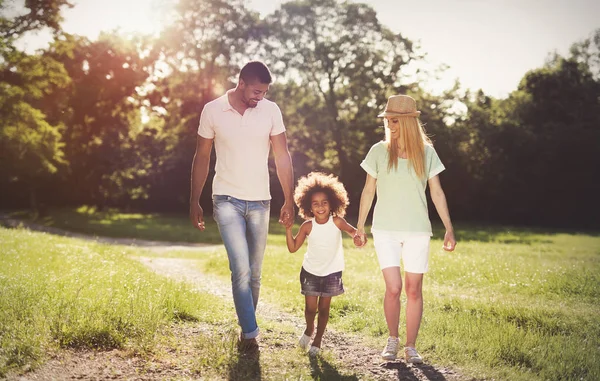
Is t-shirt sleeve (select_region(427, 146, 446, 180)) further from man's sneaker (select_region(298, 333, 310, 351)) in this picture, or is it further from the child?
man's sneaker (select_region(298, 333, 310, 351))

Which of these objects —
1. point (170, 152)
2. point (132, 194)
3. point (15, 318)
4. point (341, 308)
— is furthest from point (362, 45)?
point (15, 318)

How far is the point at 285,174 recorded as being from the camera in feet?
19.0

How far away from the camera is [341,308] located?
7898 mm

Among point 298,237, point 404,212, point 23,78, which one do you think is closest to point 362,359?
point 298,237

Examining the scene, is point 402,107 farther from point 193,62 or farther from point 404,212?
point 193,62

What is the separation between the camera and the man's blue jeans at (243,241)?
536 cm

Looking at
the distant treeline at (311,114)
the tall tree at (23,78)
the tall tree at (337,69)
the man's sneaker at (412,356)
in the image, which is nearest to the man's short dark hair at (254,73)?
the man's sneaker at (412,356)

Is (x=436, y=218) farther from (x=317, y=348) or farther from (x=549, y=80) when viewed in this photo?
(x=317, y=348)

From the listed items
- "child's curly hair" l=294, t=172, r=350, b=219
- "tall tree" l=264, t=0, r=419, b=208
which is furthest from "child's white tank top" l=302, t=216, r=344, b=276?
"tall tree" l=264, t=0, r=419, b=208

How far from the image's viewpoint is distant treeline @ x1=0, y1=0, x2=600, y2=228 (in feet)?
123

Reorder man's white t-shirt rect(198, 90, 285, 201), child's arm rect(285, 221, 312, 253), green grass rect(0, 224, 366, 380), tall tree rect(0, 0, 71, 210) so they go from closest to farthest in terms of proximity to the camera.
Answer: green grass rect(0, 224, 366, 380), man's white t-shirt rect(198, 90, 285, 201), child's arm rect(285, 221, 312, 253), tall tree rect(0, 0, 71, 210)

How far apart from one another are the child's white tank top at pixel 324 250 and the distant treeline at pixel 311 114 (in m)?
30.5

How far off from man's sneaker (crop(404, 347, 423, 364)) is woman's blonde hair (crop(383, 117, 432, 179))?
1625 millimetres

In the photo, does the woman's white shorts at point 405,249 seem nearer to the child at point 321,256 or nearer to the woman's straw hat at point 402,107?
the child at point 321,256
